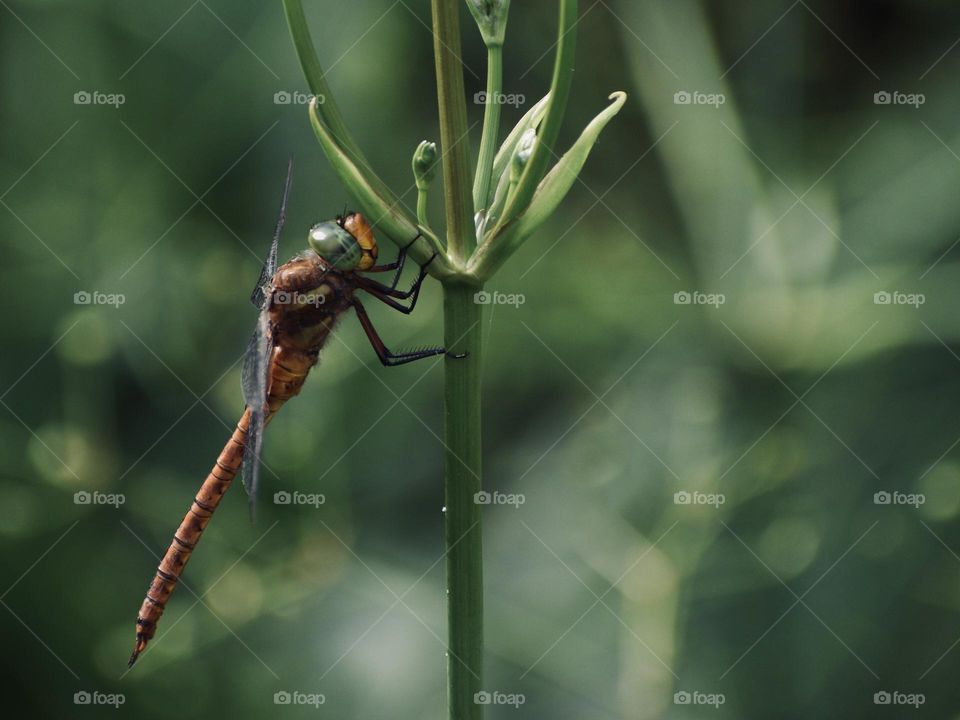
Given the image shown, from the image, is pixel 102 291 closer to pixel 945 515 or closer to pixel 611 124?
pixel 611 124

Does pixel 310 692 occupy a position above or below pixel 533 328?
below

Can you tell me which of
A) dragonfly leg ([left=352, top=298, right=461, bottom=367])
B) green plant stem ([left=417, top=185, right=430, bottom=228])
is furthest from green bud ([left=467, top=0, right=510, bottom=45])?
dragonfly leg ([left=352, top=298, right=461, bottom=367])

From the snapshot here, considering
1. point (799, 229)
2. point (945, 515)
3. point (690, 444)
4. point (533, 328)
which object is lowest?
point (945, 515)

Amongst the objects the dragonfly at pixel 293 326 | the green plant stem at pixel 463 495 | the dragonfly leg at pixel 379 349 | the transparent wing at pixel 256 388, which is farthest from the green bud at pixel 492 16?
the transparent wing at pixel 256 388

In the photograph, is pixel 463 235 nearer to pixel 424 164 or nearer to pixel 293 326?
pixel 424 164

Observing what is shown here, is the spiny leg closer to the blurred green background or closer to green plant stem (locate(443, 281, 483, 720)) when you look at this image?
green plant stem (locate(443, 281, 483, 720))

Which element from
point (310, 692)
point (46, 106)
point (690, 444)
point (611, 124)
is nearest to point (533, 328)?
point (690, 444)

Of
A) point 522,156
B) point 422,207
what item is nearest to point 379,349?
point 422,207

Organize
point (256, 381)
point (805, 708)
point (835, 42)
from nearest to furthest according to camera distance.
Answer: point (256, 381), point (805, 708), point (835, 42)
